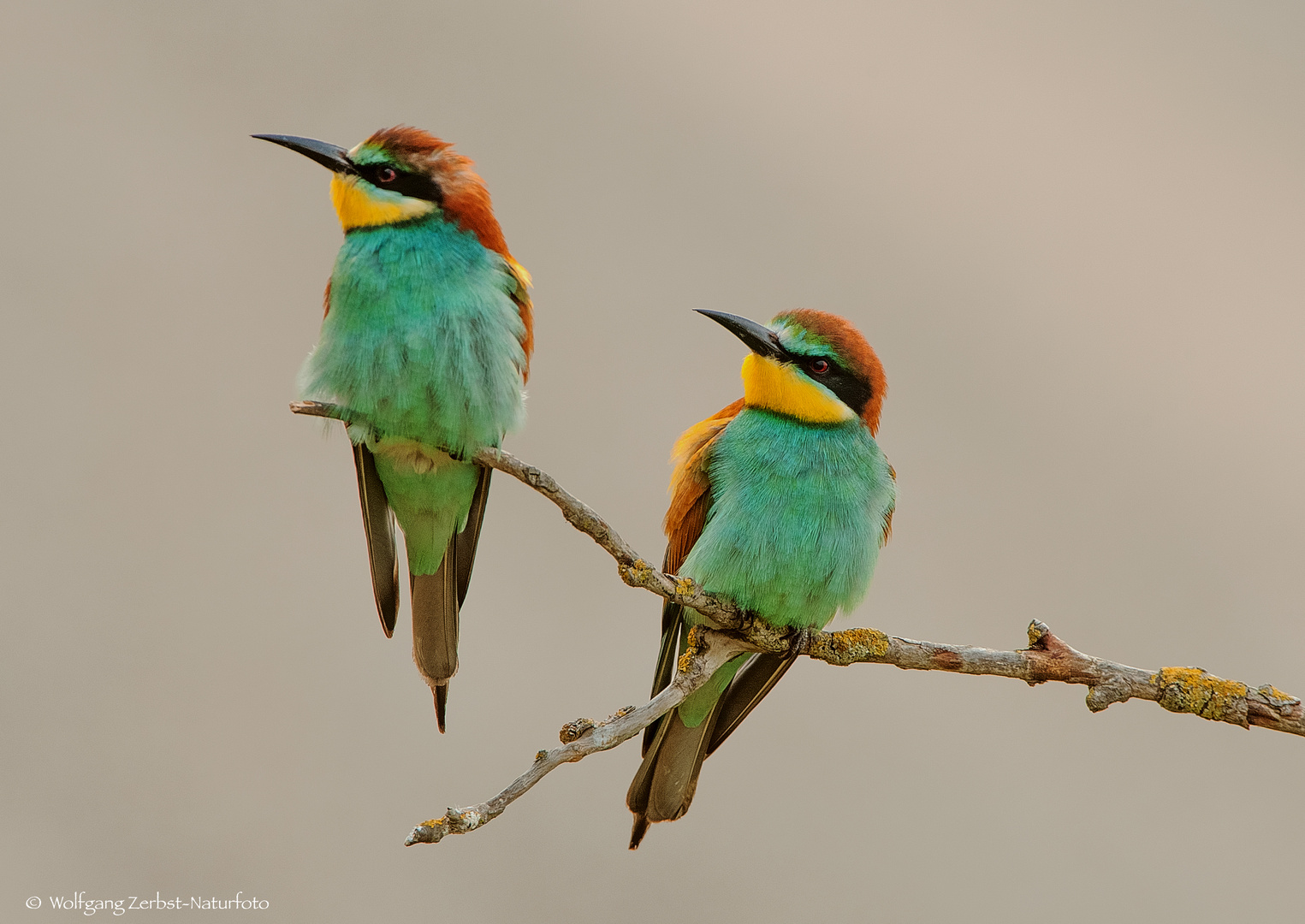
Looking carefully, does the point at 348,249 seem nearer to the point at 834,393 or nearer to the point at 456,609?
the point at 456,609

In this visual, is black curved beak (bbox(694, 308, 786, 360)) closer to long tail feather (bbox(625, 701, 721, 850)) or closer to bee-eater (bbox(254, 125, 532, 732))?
bee-eater (bbox(254, 125, 532, 732))

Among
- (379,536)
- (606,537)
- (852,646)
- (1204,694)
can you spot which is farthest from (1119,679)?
(379,536)

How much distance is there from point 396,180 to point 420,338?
28 centimetres

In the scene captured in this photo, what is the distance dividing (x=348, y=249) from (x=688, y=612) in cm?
82

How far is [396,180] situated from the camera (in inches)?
70.7

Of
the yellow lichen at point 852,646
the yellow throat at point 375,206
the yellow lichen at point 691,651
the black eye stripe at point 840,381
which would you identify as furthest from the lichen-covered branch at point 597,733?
the yellow throat at point 375,206

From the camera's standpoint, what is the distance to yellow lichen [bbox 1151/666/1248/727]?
5.19ft

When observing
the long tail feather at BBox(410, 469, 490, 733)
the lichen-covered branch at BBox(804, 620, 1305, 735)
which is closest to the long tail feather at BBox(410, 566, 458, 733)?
the long tail feather at BBox(410, 469, 490, 733)

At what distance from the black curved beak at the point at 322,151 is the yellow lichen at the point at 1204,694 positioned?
1478 mm

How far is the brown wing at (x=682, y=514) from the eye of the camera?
1.88 metres

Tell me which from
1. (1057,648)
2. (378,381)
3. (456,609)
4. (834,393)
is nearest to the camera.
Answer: (1057,648)

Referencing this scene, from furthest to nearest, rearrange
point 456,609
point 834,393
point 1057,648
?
1. point 456,609
2. point 834,393
3. point 1057,648

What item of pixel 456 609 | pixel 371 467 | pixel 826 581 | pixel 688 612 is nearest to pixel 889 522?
pixel 826 581

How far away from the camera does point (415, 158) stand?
70.7 inches
